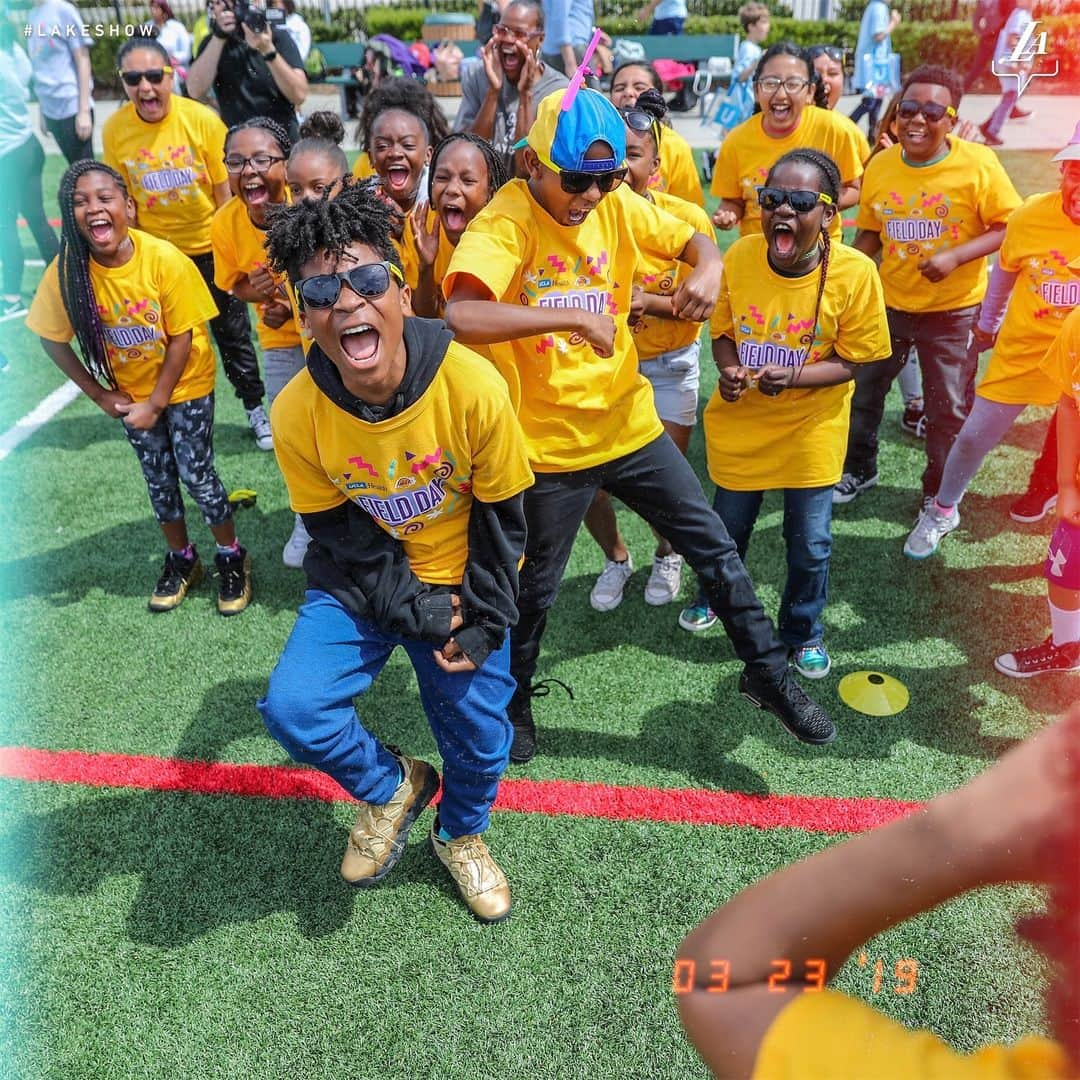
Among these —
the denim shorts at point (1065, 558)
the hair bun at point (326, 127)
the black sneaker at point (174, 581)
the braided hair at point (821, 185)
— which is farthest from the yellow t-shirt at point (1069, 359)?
the black sneaker at point (174, 581)

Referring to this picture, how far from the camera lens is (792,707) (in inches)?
141

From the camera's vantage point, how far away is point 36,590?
5.07m

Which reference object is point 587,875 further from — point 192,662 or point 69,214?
point 69,214

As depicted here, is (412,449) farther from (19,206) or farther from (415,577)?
(19,206)

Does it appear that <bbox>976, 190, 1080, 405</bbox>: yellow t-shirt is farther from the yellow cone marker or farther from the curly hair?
the yellow cone marker

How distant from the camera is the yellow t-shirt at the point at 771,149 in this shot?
5199 millimetres

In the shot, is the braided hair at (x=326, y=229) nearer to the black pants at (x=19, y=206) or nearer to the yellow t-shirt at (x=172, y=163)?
the yellow t-shirt at (x=172, y=163)

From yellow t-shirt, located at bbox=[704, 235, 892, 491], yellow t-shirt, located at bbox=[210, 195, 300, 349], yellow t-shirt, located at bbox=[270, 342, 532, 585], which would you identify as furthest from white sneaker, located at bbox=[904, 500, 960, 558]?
yellow t-shirt, located at bbox=[210, 195, 300, 349]

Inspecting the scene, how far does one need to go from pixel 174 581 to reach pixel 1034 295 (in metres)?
4.39

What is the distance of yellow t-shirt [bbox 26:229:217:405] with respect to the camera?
4309 mm

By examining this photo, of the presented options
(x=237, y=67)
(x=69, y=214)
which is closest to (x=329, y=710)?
(x=69, y=214)

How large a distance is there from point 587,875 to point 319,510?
1532 millimetres

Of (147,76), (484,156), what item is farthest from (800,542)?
A: (147,76)

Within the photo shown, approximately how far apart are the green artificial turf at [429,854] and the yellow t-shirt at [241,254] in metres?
1.26
